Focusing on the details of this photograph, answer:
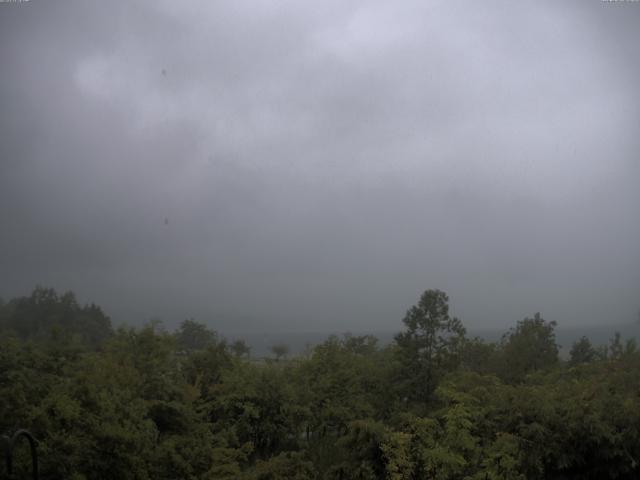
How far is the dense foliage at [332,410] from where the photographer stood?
51.1 ft

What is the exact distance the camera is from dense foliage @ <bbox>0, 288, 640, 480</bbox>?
15586 millimetres

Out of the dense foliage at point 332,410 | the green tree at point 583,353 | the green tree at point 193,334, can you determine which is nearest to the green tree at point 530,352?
the dense foliage at point 332,410

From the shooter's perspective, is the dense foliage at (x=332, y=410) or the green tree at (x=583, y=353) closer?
the dense foliage at (x=332, y=410)

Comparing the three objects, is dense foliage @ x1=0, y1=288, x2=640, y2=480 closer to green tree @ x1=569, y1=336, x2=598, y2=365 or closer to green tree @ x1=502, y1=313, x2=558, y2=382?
green tree @ x1=502, y1=313, x2=558, y2=382

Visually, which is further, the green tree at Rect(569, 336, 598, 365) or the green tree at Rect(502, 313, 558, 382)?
the green tree at Rect(569, 336, 598, 365)

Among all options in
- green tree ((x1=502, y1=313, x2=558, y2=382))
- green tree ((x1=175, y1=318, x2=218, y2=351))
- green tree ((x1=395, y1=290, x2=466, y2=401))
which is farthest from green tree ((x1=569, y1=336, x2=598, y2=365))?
green tree ((x1=175, y1=318, x2=218, y2=351))

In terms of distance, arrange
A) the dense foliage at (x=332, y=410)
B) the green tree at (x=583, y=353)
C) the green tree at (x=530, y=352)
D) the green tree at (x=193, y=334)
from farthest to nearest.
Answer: the green tree at (x=193, y=334) < the green tree at (x=583, y=353) < the green tree at (x=530, y=352) < the dense foliage at (x=332, y=410)

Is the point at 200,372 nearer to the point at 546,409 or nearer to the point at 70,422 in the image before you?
the point at 70,422

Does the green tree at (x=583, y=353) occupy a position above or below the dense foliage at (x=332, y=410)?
above

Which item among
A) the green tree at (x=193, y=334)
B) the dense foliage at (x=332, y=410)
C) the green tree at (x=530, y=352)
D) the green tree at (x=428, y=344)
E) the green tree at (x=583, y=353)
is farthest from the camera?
the green tree at (x=193, y=334)

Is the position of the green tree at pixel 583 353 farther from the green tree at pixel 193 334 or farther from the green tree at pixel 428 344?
the green tree at pixel 193 334

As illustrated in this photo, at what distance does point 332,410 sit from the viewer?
27484 mm

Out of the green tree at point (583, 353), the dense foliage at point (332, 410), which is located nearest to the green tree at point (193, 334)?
the dense foliage at point (332, 410)

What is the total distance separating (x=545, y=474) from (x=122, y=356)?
19851mm
